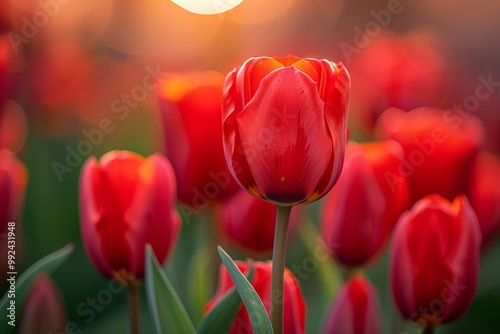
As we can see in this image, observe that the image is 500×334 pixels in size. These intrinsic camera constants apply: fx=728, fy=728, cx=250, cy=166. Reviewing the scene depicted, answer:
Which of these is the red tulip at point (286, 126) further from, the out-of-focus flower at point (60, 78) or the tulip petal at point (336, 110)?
the out-of-focus flower at point (60, 78)

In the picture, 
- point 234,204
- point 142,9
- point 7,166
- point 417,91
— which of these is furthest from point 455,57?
point 7,166

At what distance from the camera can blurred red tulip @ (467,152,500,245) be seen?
65 centimetres

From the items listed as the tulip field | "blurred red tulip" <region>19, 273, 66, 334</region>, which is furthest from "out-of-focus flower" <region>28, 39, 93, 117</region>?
"blurred red tulip" <region>19, 273, 66, 334</region>

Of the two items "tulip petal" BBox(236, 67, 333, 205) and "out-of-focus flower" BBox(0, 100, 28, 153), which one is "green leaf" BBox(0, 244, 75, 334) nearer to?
"tulip petal" BBox(236, 67, 333, 205)

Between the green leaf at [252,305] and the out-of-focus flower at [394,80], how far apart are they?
566mm

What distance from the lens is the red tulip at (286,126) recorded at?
401 millimetres

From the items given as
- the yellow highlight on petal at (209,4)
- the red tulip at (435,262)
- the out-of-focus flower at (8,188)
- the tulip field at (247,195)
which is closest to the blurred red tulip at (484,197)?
the tulip field at (247,195)

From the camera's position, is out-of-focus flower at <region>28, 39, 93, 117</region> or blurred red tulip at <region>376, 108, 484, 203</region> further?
out-of-focus flower at <region>28, 39, 93, 117</region>

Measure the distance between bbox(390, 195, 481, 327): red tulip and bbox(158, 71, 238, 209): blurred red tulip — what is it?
156 mm

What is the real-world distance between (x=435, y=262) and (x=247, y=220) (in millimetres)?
185

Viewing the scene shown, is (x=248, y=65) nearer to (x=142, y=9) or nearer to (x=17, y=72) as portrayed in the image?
(x=17, y=72)

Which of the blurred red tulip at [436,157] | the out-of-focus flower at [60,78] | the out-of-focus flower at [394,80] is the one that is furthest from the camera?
the out-of-focus flower at [60,78]

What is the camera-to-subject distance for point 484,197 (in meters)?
0.66

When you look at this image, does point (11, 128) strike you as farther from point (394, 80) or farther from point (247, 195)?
point (394, 80)
